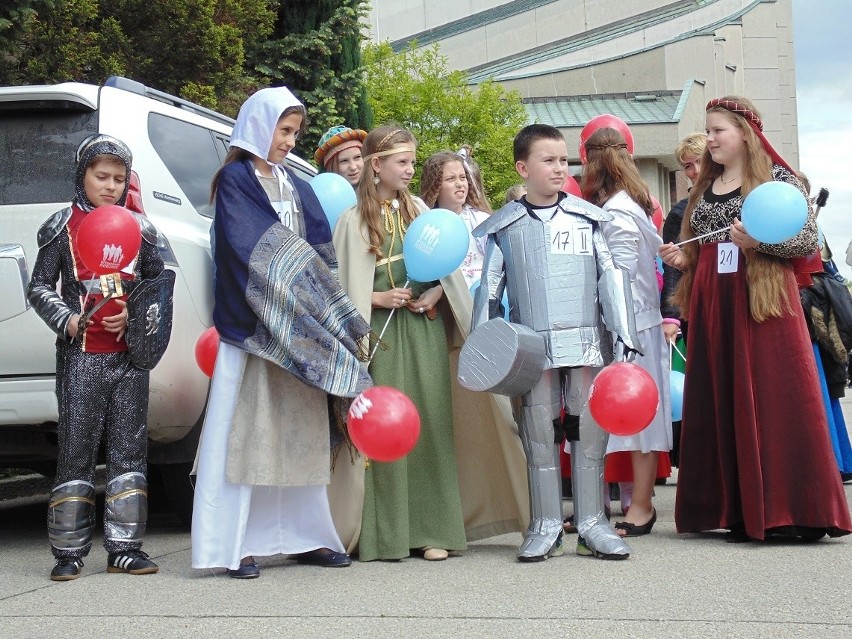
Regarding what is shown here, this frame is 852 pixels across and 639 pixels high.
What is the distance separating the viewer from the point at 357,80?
1822 cm

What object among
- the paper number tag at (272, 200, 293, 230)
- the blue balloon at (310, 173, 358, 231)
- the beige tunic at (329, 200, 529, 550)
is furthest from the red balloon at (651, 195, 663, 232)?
the paper number tag at (272, 200, 293, 230)

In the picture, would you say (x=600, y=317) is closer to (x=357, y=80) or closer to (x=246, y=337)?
(x=246, y=337)

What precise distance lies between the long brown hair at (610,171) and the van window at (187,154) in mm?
1943

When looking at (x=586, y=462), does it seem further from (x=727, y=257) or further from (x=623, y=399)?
(x=727, y=257)

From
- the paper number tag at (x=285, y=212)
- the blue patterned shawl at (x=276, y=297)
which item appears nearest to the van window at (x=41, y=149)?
the blue patterned shawl at (x=276, y=297)

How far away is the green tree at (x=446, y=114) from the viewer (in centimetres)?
3462

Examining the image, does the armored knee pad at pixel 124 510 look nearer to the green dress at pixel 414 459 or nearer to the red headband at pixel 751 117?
the green dress at pixel 414 459

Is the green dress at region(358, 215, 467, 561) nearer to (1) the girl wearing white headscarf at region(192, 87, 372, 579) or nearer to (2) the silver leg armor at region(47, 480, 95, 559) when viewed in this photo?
(1) the girl wearing white headscarf at region(192, 87, 372, 579)

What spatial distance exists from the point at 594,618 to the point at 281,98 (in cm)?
255

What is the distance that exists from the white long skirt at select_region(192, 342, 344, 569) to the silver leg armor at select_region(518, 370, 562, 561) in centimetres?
85

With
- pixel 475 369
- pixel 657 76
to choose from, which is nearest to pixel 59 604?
pixel 475 369

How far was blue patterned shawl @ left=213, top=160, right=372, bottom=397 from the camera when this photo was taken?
525cm

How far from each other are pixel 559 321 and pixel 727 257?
0.99 metres

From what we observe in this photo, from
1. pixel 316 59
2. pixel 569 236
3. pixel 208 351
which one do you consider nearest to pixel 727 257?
pixel 569 236
